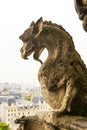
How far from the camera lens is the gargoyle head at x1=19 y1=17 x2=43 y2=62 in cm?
450

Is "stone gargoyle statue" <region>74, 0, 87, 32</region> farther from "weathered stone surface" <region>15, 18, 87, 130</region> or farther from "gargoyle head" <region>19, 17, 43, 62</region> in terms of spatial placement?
"gargoyle head" <region>19, 17, 43, 62</region>

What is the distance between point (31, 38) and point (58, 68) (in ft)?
1.44

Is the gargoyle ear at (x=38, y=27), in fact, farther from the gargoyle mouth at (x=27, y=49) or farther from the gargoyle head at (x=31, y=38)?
the gargoyle mouth at (x=27, y=49)

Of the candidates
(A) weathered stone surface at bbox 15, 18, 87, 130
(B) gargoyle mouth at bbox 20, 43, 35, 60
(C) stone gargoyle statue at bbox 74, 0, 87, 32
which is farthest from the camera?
(B) gargoyle mouth at bbox 20, 43, 35, 60

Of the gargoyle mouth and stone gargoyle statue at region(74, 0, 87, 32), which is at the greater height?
stone gargoyle statue at region(74, 0, 87, 32)

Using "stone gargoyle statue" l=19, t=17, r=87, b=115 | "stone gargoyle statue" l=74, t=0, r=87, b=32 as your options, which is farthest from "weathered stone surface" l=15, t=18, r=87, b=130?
"stone gargoyle statue" l=74, t=0, r=87, b=32

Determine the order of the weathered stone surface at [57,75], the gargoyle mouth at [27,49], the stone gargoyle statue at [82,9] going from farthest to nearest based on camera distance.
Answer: the gargoyle mouth at [27,49], the stone gargoyle statue at [82,9], the weathered stone surface at [57,75]

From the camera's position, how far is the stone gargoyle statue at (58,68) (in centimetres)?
430

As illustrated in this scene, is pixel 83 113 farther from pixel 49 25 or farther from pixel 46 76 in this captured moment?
Result: pixel 49 25

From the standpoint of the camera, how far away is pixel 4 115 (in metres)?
48.5

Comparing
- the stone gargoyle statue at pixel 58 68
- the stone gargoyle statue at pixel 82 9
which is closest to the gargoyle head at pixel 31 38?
the stone gargoyle statue at pixel 58 68

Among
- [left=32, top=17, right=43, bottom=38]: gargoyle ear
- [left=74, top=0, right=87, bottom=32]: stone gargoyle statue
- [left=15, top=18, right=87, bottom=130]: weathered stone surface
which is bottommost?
[left=15, top=18, right=87, bottom=130]: weathered stone surface

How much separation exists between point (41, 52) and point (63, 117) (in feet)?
2.68

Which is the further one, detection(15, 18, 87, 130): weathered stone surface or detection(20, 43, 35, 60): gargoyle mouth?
detection(20, 43, 35, 60): gargoyle mouth
